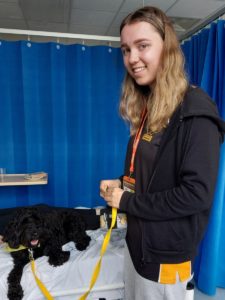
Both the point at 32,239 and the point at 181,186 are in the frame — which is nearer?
the point at 181,186

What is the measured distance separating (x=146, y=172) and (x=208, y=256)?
1.42 meters

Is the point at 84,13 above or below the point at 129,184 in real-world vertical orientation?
above

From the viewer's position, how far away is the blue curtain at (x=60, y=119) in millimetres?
2318

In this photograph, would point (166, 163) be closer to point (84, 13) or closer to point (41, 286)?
point (41, 286)

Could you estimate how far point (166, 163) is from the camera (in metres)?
0.76

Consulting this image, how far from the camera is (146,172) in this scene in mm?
823

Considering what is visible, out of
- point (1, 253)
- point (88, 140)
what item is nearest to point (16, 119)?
point (88, 140)

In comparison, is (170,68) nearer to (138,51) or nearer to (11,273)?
(138,51)

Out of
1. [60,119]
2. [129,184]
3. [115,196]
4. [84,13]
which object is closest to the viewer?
[115,196]

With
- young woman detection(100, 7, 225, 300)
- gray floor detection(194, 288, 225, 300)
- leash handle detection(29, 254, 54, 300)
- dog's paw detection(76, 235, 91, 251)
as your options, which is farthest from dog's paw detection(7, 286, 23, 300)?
gray floor detection(194, 288, 225, 300)

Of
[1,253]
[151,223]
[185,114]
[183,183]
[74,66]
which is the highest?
[74,66]

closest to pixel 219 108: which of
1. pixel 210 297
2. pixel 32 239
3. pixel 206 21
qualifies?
pixel 206 21

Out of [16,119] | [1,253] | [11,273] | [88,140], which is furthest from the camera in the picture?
[88,140]

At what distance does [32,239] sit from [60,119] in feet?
3.96
